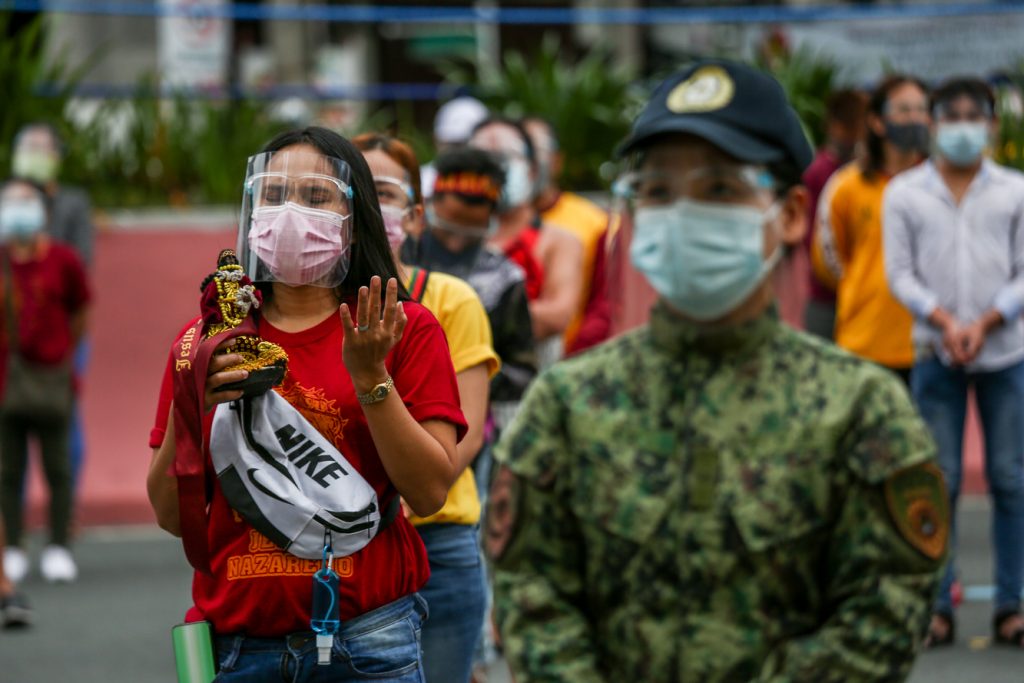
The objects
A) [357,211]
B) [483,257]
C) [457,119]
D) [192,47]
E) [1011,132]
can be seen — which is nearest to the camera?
[357,211]

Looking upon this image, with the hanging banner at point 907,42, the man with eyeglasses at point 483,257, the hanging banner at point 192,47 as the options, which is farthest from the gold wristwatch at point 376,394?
the hanging banner at point 192,47

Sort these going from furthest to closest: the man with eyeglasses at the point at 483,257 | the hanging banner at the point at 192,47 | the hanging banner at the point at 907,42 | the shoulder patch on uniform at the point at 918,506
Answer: the hanging banner at the point at 192,47, the hanging banner at the point at 907,42, the man with eyeglasses at the point at 483,257, the shoulder patch on uniform at the point at 918,506

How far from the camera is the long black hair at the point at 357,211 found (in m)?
3.54

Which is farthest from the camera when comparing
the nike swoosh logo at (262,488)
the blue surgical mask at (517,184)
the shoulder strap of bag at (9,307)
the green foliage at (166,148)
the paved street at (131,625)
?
the green foliage at (166,148)

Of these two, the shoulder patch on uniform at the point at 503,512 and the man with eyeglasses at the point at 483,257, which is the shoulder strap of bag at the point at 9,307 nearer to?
the man with eyeglasses at the point at 483,257

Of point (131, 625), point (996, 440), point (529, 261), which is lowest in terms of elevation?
point (131, 625)

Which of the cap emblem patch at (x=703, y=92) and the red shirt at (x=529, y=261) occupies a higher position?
the cap emblem patch at (x=703, y=92)

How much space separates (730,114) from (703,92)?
0.19 ft

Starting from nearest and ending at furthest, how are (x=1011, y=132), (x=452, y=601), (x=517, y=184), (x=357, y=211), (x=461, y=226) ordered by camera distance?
(x=357, y=211) → (x=452, y=601) → (x=461, y=226) → (x=517, y=184) → (x=1011, y=132)

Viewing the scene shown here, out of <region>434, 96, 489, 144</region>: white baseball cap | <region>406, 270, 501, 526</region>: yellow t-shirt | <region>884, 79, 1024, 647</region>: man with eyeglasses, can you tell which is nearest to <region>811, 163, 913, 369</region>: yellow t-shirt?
<region>884, 79, 1024, 647</region>: man with eyeglasses

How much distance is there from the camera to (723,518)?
2.47 meters

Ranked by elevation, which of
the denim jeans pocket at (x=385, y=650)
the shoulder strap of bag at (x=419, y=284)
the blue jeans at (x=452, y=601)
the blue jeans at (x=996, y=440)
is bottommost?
the blue jeans at (x=996, y=440)

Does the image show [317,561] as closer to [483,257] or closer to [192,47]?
[483,257]

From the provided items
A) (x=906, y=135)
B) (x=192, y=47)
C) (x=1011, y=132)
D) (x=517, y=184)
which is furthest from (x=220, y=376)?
(x=192, y=47)
